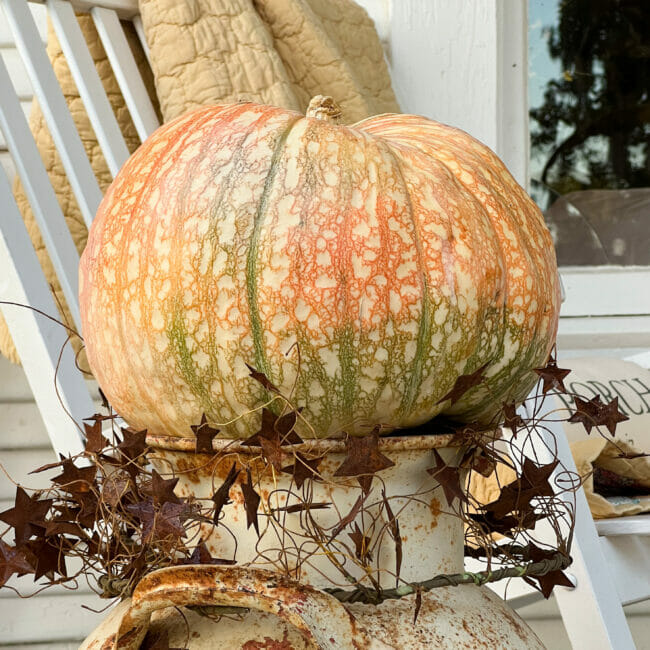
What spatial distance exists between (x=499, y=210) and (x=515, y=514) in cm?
23

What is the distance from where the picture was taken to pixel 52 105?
1.31m

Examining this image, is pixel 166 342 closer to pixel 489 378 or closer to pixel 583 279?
pixel 489 378

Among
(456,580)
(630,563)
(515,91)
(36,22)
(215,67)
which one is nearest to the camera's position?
(456,580)

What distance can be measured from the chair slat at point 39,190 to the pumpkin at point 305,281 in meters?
0.56

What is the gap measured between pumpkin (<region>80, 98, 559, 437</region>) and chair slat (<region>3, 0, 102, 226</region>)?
2.27ft

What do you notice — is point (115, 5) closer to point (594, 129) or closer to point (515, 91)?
point (515, 91)

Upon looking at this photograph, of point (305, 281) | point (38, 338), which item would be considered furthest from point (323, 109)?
point (38, 338)

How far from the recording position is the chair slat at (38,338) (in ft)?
3.12

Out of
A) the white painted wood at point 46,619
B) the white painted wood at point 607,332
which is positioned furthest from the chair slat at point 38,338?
the white painted wood at point 607,332

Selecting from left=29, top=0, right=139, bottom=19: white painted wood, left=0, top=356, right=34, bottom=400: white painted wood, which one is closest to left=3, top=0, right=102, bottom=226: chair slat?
left=29, top=0, right=139, bottom=19: white painted wood

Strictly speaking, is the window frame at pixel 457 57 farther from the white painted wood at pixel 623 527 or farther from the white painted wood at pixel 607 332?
the white painted wood at pixel 623 527

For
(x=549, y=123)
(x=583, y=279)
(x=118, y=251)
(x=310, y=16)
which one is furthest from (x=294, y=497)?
(x=549, y=123)

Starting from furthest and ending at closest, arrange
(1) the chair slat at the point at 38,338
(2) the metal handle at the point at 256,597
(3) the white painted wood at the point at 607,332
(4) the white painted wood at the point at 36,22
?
(3) the white painted wood at the point at 607,332 → (4) the white painted wood at the point at 36,22 → (1) the chair slat at the point at 38,338 → (2) the metal handle at the point at 256,597

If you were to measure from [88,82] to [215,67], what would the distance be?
202mm
